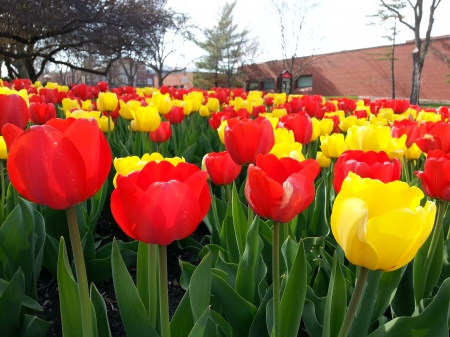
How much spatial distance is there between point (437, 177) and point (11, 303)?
116 centimetres

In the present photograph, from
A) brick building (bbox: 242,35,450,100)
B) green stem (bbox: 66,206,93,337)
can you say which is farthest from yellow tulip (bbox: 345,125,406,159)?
brick building (bbox: 242,35,450,100)

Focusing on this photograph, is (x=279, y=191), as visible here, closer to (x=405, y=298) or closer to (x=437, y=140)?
(x=405, y=298)

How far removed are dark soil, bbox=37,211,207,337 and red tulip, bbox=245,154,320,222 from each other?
3.34 ft

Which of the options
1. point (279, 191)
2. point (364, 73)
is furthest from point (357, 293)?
point (364, 73)

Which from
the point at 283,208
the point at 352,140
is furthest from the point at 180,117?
the point at 283,208

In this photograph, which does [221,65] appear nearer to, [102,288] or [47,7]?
[47,7]

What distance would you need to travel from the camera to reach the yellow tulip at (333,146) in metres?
1.79

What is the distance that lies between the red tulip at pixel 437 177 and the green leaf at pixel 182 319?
2.19 feet

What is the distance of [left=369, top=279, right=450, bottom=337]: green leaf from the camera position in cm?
87

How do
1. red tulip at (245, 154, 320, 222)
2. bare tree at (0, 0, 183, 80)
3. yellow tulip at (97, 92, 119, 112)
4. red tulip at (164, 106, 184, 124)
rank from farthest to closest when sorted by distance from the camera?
bare tree at (0, 0, 183, 80) → red tulip at (164, 106, 184, 124) → yellow tulip at (97, 92, 119, 112) → red tulip at (245, 154, 320, 222)

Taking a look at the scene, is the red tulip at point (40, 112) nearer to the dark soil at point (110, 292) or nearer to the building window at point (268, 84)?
the dark soil at point (110, 292)

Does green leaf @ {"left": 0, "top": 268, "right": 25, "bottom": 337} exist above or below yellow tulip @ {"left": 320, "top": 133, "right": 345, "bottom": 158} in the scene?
below

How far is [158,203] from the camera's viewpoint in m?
0.63

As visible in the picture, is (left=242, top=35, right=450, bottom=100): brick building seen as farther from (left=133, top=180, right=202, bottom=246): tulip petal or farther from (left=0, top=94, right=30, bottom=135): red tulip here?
(left=133, top=180, right=202, bottom=246): tulip petal
